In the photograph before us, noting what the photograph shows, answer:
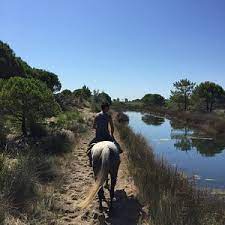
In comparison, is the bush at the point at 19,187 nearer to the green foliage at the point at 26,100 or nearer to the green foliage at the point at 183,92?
the green foliage at the point at 26,100

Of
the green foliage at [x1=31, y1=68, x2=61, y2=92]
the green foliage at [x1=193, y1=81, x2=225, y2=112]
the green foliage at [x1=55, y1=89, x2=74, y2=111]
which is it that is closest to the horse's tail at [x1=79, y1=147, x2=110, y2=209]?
the green foliage at [x1=55, y1=89, x2=74, y2=111]

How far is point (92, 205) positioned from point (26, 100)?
7062mm

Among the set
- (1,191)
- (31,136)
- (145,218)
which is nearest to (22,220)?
(1,191)

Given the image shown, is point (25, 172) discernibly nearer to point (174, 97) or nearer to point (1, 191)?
point (1, 191)

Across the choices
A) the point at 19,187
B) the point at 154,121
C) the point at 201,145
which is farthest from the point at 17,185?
the point at 154,121

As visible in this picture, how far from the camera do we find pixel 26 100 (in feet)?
46.5

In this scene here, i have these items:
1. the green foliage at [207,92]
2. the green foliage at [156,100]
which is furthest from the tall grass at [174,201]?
the green foliage at [156,100]

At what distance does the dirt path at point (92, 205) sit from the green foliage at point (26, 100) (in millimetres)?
3339

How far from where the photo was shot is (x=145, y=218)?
705cm

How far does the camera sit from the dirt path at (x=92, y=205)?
7.13 metres

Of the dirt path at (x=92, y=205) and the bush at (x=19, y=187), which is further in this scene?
the dirt path at (x=92, y=205)

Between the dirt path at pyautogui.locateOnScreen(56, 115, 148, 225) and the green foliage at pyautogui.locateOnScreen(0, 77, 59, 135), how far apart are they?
334 cm

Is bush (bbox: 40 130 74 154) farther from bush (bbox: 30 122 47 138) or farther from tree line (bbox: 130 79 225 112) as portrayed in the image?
tree line (bbox: 130 79 225 112)

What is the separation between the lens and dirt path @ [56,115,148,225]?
713 cm
